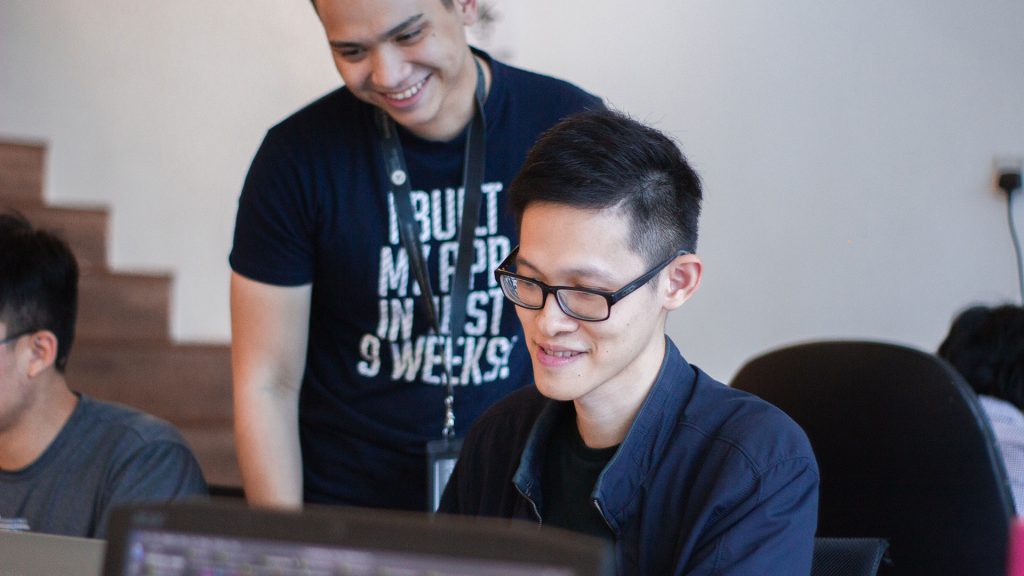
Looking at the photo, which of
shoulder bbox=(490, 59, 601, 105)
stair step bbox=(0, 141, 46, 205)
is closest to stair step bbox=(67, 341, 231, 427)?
stair step bbox=(0, 141, 46, 205)

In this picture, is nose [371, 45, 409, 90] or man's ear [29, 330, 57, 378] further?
man's ear [29, 330, 57, 378]

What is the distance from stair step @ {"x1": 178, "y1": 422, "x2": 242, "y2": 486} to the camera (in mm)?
3334

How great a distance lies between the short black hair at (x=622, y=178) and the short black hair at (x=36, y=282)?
91 cm

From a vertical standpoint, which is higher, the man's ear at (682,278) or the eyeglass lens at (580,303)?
the man's ear at (682,278)

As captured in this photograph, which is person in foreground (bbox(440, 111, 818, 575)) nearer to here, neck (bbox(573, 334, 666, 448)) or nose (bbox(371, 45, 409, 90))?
neck (bbox(573, 334, 666, 448))

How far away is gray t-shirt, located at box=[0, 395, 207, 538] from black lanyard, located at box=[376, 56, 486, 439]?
0.44 metres

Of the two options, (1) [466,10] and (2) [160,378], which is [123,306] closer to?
(2) [160,378]

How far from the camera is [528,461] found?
1.37 metres

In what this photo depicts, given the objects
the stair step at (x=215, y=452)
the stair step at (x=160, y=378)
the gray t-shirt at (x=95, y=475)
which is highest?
the gray t-shirt at (x=95, y=475)

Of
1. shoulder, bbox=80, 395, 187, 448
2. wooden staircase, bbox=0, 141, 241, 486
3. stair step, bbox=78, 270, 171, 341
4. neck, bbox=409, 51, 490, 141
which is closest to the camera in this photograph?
neck, bbox=409, 51, 490, 141

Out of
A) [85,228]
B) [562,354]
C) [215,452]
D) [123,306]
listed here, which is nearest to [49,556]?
[562,354]

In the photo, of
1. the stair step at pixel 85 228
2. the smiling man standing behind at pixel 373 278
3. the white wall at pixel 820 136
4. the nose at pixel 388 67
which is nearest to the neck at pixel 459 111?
the smiling man standing behind at pixel 373 278

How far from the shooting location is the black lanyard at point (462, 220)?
1757 millimetres

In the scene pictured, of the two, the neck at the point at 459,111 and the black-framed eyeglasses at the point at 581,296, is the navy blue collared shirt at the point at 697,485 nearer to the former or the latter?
the black-framed eyeglasses at the point at 581,296
